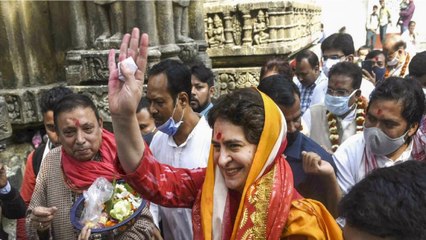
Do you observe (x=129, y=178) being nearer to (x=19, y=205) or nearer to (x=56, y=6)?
(x=19, y=205)

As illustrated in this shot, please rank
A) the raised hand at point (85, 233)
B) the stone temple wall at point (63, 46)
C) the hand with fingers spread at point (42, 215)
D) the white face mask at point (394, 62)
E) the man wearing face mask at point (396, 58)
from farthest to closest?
the white face mask at point (394, 62) < the man wearing face mask at point (396, 58) < the stone temple wall at point (63, 46) < the hand with fingers spread at point (42, 215) < the raised hand at point (85, 233)

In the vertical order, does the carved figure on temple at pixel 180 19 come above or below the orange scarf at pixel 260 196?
above

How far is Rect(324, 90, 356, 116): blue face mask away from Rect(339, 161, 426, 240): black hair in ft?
6.55

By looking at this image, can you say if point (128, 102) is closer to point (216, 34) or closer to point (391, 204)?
point (391, 204)

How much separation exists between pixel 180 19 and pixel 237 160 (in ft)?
11.6

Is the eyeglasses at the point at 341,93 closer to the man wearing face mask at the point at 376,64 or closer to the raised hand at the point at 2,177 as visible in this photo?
the raised hand at the point at 2,177

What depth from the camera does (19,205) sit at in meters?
2.21

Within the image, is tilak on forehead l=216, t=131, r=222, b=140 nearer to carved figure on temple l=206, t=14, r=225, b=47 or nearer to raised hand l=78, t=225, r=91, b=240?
raised hand l=78, t=225, r=91, b=240

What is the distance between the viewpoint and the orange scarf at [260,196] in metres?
1.45

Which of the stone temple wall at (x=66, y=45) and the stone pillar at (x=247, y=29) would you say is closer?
the stone temple wall at (x=66, y=45)

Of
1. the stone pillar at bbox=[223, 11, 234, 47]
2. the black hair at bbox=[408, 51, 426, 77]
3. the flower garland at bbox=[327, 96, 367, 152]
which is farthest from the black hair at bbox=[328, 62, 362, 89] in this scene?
the stone pillar at bbox=[223, 11, 234, 47]

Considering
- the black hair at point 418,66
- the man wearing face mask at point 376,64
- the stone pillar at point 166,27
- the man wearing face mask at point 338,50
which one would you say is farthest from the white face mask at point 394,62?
the stone pillar at point 166,27

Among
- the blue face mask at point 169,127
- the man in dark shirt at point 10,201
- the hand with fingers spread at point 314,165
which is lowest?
the man in dark shirt at point 10,201

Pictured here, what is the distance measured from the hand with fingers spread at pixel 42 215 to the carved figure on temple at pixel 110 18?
2390mm
